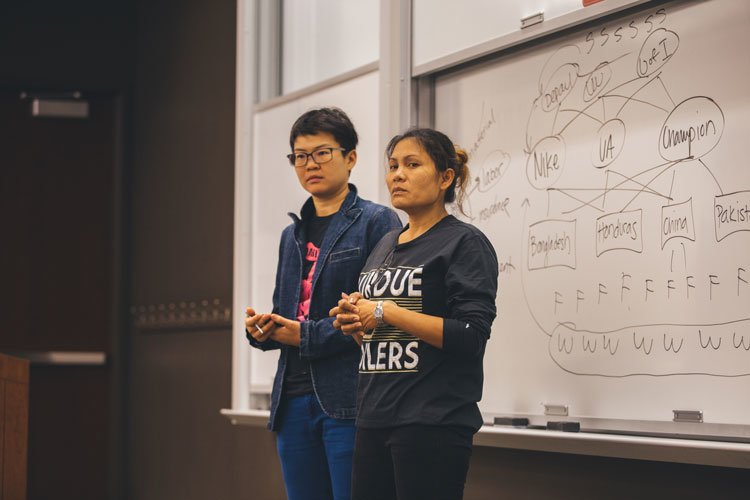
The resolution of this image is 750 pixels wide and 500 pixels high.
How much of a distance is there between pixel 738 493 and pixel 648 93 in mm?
1024

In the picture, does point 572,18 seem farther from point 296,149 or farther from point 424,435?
point 424,435

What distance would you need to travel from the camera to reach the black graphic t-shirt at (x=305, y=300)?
2389 mm

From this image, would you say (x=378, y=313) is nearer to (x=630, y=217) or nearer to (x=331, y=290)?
(x=331, y=290)

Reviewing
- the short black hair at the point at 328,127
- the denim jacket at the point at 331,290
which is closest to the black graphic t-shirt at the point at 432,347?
the denim jacket at the point at 331,290

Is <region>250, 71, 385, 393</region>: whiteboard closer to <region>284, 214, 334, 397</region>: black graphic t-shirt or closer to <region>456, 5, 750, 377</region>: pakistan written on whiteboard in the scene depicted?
<region>456, 5, 750, 377</region>: pakistan written on whiteboard

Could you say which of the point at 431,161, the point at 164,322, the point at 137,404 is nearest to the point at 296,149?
the point at 431,161

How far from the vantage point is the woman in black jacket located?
6.32 feet

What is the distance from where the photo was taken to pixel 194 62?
4.89m

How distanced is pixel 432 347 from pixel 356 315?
0.17m

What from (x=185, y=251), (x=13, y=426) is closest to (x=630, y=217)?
(x=13, y=426)

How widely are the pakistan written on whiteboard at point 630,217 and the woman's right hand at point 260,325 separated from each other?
889mm

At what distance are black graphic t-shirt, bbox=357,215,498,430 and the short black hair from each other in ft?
1.57

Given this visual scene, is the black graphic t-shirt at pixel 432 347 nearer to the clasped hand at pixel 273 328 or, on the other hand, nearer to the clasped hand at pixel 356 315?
the clasped hand at pixel 356 315

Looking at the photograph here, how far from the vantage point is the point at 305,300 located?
2471 mm
